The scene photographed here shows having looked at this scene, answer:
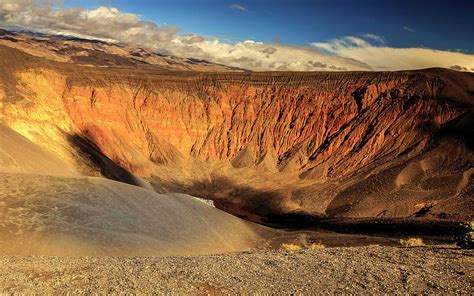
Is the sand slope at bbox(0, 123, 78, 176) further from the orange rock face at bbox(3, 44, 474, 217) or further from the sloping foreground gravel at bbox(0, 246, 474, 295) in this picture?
the sloping foreground gravel at bbox(0, 246, 474, 295)

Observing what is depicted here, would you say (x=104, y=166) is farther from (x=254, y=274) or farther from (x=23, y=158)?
(x=254, y=274)

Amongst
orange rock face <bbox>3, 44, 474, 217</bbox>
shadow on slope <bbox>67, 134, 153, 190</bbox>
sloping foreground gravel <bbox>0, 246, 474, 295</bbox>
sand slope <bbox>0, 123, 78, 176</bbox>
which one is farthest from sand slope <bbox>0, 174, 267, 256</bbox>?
orange rock face <bbox>3, 44, 474, 217</bbox>

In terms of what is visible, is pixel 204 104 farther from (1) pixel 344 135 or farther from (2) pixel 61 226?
(2) pixel 61 226

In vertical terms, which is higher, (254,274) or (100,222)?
(254,274)

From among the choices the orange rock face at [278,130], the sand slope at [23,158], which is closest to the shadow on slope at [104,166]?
the orange rock face at [278,130]

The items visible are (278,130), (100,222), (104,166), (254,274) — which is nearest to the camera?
(254,274)

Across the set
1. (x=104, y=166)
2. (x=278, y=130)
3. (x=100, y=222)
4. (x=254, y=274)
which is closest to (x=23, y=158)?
(x=100, y=222)
